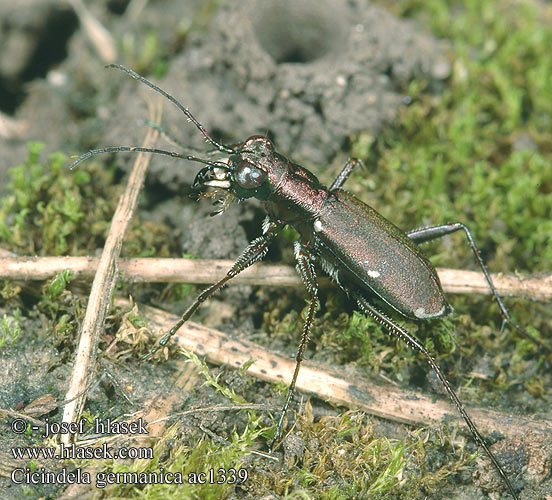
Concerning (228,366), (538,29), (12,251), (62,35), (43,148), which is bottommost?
(228,366)

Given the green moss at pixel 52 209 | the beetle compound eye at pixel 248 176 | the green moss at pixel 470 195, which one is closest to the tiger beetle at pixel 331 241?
the beetle compound eye at pixel 248 176

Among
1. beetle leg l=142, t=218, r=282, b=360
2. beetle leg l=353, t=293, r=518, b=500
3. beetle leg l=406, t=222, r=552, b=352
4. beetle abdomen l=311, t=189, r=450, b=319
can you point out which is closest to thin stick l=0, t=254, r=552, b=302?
beetle leg l=406, t=222, r=552, b=352

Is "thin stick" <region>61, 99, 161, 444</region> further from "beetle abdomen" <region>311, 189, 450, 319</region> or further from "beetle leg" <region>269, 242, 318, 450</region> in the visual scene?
"beetle abdomen" <region>311, 189, 450, 319</region>

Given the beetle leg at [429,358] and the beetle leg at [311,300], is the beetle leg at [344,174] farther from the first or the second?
the beetle leg at [429,358]

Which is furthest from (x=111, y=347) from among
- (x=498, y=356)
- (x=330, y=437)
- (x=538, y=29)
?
(x=538, y=29)

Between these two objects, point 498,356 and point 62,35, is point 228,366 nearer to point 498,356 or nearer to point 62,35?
point 498,356

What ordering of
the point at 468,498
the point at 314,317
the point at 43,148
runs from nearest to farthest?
the point at 468,498 < the point at 314,317 < the point at 43,148

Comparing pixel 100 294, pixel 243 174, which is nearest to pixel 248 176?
pixel 243 174
